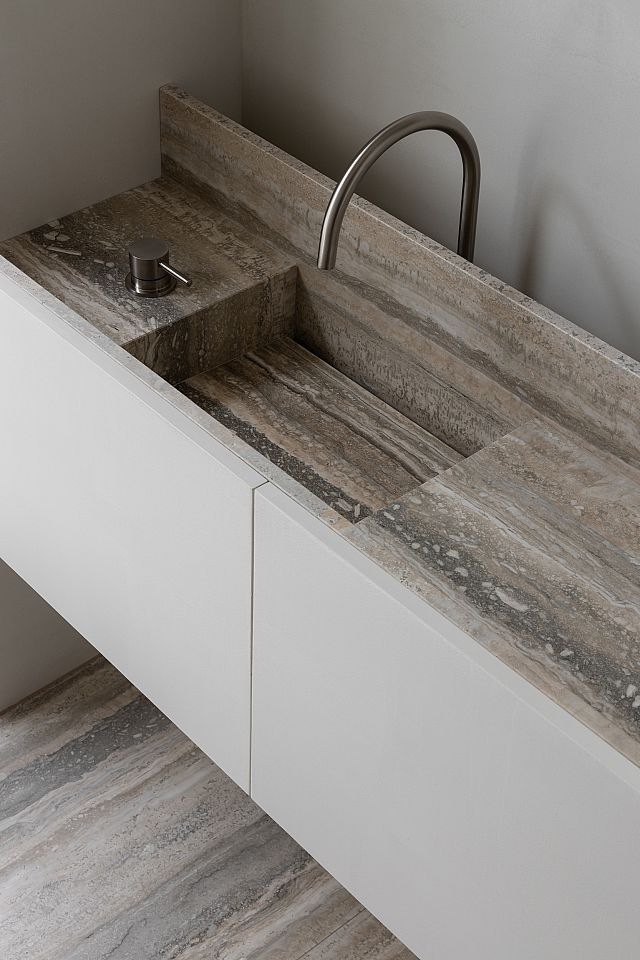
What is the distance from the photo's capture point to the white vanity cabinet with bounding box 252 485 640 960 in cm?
92

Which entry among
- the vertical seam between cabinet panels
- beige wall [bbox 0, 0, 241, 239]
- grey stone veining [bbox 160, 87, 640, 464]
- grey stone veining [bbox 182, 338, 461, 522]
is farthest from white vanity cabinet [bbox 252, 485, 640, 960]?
beige wall [bbox 0, 0, 241, 239]

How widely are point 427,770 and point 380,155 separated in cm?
70

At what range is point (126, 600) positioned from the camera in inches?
56.6

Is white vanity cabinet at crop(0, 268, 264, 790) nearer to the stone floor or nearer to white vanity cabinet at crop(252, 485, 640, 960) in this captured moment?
white vanity cabinet at crop(252, 485, 640, 960)

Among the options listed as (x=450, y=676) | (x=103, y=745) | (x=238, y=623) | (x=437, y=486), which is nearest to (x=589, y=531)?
(x=437, y=486)

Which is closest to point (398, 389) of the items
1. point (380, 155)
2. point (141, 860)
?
point (380, 155)

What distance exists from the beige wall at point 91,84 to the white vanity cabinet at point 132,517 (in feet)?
1.05

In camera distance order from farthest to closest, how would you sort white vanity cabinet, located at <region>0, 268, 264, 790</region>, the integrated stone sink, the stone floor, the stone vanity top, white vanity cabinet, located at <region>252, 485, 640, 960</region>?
the stone floor, the integrated stone sink, white vanity cabinet, located at <region>0, 268, 264, 790</region>, the stone vanity top, white vanity cabinet, located at <region>252, 485, 640, 960</region>

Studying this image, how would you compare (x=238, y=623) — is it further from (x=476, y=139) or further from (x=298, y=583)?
(x=476, y=139)

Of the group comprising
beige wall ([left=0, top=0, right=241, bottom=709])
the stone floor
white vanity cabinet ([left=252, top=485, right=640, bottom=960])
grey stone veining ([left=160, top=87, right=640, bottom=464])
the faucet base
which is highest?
beige wall ([left=0, top=0, right=241, bottom=709])

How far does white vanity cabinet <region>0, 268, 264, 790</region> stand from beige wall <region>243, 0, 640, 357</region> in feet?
1.88

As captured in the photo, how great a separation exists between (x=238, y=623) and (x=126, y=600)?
0.26 metres

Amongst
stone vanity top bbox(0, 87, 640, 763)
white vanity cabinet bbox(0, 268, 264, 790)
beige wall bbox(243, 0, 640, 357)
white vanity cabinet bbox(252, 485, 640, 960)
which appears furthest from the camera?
beige wall bbox(243, 0, 640, 357)

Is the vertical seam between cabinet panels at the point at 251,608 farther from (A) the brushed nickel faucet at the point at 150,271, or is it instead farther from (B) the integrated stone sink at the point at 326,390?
(A) the brushed nickel faucet at the point at 150,271
